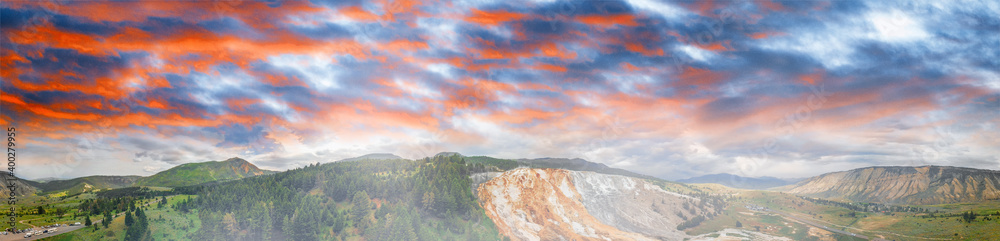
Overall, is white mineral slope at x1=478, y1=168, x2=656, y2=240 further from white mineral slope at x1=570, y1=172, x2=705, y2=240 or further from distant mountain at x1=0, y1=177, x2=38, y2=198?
distant mountain at x1=0, y1=177, x2=38, y2=198

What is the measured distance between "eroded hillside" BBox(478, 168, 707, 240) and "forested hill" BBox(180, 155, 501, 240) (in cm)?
1092

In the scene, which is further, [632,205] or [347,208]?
[632,205]

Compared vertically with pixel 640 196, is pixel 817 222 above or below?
below

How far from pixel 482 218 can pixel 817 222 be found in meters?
175

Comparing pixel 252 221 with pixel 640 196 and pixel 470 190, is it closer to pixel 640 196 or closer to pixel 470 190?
pixel 470 190

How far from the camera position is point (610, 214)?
143 metres

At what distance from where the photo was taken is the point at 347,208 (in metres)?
106

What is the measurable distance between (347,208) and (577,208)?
259 ft

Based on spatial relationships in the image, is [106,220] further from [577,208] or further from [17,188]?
[17,188]

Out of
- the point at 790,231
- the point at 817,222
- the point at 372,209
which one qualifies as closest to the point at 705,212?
the point at 790,231

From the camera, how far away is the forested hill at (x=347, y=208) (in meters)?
92.1

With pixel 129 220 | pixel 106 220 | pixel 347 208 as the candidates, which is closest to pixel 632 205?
pixel 347 208

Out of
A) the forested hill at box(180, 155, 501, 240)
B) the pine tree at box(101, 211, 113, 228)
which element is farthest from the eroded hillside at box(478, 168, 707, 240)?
the pine tree at box(101, 211, 113, 228)

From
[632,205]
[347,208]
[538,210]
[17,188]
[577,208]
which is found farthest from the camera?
[17,188]
